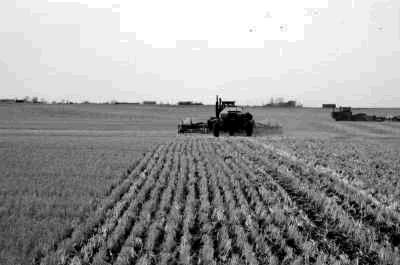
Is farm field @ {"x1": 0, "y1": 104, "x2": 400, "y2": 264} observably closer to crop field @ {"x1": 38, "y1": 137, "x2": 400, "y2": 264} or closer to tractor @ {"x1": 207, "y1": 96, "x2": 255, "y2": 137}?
crop field @ {"x1": 38, "y1": 137, "x2": 400, "y2": 264}

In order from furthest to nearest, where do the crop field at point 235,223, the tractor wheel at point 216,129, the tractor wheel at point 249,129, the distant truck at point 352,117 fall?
the distant truck at point 352,117 → the tractor wheel at point 249,129 → the tractor wheel at point 216,129 → the crop field at point 235,223

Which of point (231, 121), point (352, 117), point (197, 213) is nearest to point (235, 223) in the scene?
point (197, 213)

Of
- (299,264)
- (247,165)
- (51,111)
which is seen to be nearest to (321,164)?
(247,165)

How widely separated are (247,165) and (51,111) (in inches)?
2468

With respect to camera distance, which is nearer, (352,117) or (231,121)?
(231,121)

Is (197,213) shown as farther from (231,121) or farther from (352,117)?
(352,117)

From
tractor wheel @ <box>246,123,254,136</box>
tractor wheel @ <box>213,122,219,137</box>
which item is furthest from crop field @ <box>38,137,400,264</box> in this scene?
tractor wheel @ <box>246,123,254,136</box>

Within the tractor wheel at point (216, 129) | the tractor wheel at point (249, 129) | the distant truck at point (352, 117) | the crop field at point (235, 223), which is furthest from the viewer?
the distant truck at point (352, 117)

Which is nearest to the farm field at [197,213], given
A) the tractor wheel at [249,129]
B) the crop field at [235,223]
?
the crop field at [235,223]

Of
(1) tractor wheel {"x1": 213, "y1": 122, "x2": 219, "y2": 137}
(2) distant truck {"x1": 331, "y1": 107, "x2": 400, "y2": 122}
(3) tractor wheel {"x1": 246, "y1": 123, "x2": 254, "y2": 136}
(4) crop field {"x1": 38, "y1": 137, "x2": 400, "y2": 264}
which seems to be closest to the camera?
(4) crop field {"x1": 38, "y1": 137, "x2": 400, "y2": 264}

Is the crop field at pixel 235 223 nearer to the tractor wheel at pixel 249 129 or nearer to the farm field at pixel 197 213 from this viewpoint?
the farm field at pixel 197 213

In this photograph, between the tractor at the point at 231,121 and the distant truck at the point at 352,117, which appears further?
the distant truck at the point at 352,117

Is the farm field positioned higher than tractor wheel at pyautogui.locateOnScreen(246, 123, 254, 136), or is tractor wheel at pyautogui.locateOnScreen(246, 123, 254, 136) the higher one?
tractor wheel at pyautogui.locateOnScreen(246, 123, 254, 136)

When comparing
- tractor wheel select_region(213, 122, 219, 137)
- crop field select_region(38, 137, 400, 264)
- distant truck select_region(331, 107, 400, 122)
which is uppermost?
distant truck select_region(331, 107, 400, 122)
